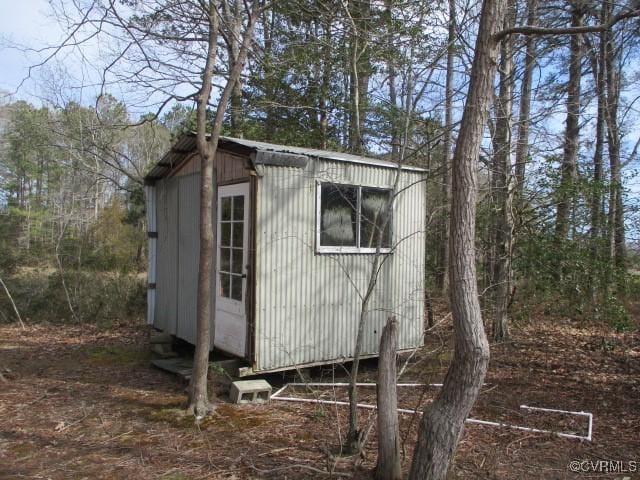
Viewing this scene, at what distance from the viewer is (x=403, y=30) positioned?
7156 millimetres

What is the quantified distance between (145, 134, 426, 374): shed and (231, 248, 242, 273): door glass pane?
0.04ft

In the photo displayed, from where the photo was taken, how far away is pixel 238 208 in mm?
5953

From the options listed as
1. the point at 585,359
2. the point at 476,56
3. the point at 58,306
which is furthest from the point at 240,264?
the point at 58,306

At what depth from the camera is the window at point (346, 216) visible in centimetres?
600

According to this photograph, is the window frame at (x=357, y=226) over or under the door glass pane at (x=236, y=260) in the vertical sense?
over

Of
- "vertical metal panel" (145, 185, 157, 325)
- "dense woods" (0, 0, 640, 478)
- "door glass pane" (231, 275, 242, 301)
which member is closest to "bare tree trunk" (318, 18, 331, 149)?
"dense woods" (0, 0, 640, 478)

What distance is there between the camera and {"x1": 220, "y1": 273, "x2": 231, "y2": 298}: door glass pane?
20.0ft

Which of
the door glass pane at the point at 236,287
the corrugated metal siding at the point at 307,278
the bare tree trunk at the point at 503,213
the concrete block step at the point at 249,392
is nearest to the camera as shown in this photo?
the concrete block step at the point at 249,392

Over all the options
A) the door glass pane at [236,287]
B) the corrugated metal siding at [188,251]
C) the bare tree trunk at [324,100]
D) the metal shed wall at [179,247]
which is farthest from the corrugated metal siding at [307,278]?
the bare tree trunk at [324,100]

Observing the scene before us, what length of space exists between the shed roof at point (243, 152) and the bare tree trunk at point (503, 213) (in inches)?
83.3

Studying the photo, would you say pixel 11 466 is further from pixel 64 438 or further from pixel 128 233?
pixel 128 233

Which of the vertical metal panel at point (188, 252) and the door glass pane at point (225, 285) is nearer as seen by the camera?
the door glass pane at point (225, 285)

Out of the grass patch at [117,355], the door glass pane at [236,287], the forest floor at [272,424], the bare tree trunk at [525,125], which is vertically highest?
the bare tree trunk at [525,125]

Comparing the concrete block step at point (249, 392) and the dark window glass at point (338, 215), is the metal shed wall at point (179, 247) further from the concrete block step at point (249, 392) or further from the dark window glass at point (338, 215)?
the concrete block step at point (249, 392)
